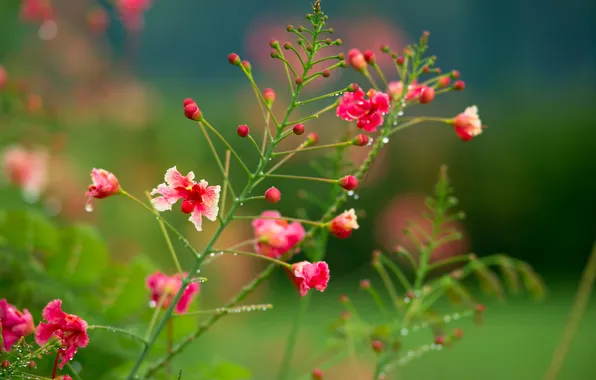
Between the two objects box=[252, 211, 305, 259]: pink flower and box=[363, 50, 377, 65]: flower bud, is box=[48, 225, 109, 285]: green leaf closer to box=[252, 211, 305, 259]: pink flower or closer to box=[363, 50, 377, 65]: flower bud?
box=[252, 211, 305, 259]: pink flower

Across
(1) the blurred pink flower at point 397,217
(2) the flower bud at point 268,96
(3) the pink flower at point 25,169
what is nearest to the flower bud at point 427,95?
(2) the flower bud at point 268,96

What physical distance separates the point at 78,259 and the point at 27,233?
0.08m

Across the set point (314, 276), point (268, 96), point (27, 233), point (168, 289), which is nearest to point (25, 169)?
point (27, 233)

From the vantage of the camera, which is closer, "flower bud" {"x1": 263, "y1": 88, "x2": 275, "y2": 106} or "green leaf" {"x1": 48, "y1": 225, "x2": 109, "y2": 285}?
"flower bud" {"x1": 263, "y1": 88, "x2": 275, "y2": 106}

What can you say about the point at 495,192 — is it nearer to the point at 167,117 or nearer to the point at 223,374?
the point at 167,117

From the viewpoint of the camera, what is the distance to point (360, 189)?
3.86 meters

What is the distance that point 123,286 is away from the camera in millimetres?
1120

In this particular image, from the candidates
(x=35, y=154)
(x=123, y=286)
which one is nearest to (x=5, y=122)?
(x=35, y=154)

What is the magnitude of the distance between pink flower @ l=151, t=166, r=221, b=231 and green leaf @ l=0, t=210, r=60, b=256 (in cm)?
42

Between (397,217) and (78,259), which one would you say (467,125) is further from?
(397,217)

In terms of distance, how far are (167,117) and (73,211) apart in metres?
2.36

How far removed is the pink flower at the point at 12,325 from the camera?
809mm

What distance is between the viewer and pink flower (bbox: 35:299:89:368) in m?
0.77

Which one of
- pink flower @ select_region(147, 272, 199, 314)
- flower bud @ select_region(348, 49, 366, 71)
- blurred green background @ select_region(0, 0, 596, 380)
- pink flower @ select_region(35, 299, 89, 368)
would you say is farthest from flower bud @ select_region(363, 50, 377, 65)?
pink flower @ select_region(35, 299, 89, 368)
